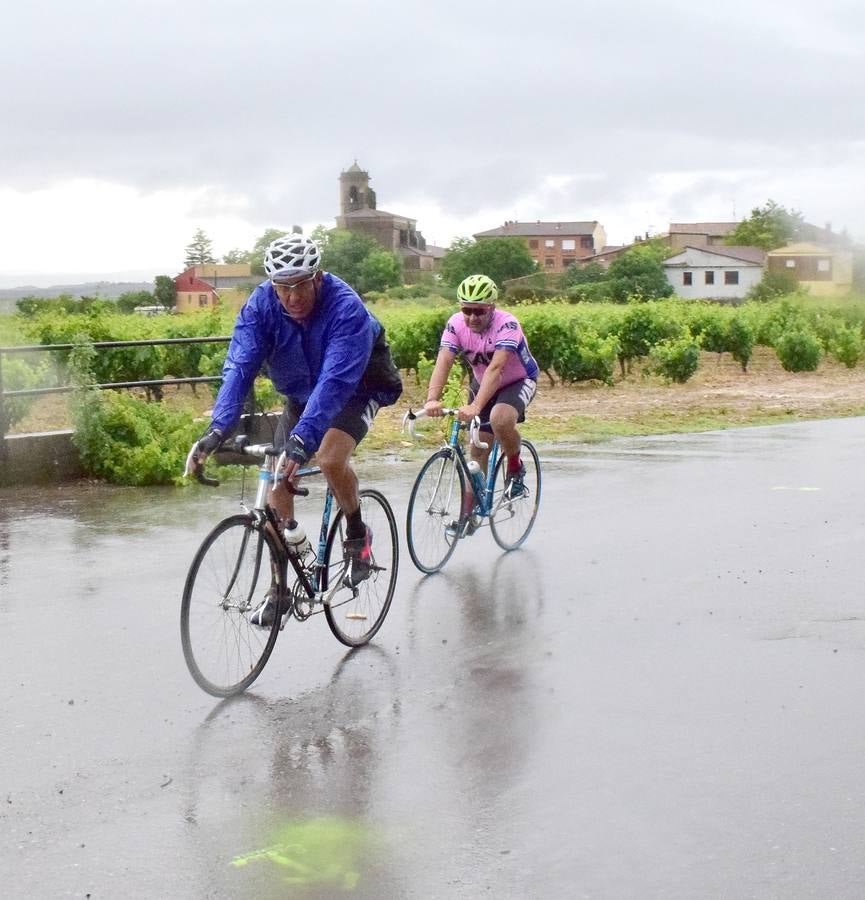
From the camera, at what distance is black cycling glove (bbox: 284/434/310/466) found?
6.05 m

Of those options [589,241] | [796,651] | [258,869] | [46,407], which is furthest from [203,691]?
[589,241]

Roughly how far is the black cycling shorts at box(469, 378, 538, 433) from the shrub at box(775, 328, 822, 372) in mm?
24636

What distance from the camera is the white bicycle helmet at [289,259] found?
609cm

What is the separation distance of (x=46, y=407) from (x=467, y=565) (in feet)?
50.3

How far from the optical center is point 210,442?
19.6 ft

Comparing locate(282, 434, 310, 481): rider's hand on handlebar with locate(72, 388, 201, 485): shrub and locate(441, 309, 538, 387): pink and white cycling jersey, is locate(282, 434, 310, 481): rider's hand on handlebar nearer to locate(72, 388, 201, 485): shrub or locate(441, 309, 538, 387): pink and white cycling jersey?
locate(441, 309, 538, 387): pink and white cycling jersey

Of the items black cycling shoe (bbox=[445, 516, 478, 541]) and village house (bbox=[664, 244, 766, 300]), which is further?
village house (bbox=[664, 244, 766, 300])

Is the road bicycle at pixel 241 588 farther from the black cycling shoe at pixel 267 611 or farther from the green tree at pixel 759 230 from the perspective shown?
the green tree at pixel 759 230

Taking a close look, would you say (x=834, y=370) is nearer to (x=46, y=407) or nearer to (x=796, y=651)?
(x=46, y=407)

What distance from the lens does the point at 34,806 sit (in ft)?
15.6

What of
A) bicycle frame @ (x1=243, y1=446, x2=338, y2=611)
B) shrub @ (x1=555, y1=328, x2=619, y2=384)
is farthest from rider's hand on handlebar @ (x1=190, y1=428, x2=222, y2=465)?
shrub @ (x1=555, y1=328, x2=619, y2=384)

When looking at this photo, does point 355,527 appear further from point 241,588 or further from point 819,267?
point 819,267

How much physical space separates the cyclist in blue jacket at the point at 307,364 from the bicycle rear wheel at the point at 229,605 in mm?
92

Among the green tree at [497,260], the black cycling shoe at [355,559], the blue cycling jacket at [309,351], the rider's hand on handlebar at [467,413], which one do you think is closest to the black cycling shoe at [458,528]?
the rider's hand on handlebar at [467,413]
